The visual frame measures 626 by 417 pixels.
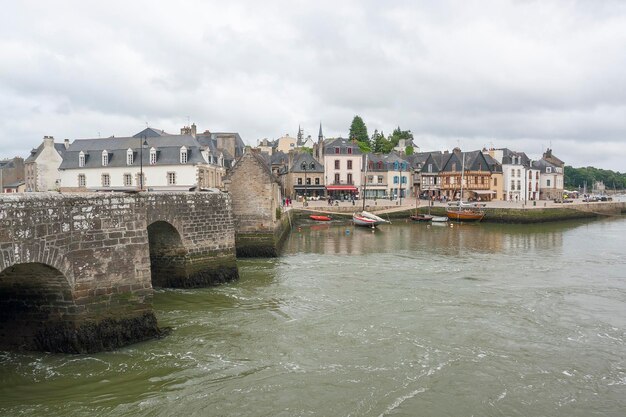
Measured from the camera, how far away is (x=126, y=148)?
36.9 metres

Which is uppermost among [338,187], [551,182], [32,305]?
[551,182]

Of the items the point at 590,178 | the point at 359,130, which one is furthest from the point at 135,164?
the point at 590,178

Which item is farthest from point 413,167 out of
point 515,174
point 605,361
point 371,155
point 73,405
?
point 73,405

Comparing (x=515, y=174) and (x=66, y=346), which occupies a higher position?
(x=515, y=174)

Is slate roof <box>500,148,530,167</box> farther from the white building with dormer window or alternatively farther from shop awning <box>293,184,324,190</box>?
the white building with dormer window

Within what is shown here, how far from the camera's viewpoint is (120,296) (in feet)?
35.4

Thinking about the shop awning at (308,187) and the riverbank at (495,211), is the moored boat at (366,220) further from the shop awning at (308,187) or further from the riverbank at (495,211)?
the shop awning at (308,187)

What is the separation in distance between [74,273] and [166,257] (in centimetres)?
672

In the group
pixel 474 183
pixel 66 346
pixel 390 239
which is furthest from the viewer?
pixel 474 183

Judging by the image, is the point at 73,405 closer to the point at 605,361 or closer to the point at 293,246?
the point at 605,361

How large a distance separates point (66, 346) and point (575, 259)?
2274 centimetres

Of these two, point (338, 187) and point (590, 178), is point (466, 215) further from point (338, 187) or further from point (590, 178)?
point (590, 178)

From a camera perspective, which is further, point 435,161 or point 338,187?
point 435,161

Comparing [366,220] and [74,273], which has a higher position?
[74,273]
